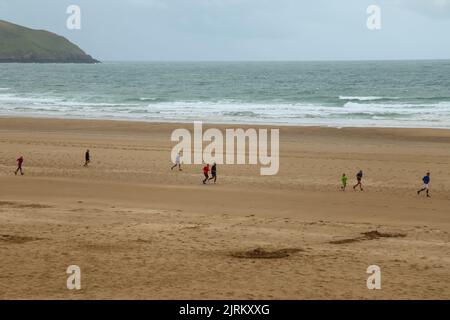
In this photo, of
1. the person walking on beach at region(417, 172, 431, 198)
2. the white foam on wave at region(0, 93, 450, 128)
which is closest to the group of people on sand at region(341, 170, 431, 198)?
the person walking on beach at region(417, 172, 431, 198)

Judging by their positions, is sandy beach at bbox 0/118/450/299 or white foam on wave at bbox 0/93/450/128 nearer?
sandy beach at bbox 0/118/450/299

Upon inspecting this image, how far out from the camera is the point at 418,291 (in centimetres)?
1084

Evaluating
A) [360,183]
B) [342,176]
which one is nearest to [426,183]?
[360,183]

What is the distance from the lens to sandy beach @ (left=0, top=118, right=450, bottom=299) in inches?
439

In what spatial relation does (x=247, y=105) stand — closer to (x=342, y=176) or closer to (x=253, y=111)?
(x=253, y=111)

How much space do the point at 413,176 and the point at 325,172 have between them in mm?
3376

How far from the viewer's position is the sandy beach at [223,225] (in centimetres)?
1114

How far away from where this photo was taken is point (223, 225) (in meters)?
16.3

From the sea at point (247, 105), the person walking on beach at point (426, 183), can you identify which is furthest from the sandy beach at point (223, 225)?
the sea at point (247, 105)

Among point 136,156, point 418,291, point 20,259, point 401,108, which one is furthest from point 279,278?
point 401,108

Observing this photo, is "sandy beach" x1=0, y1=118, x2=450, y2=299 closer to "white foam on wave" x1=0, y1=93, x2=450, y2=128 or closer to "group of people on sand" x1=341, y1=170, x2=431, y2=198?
"group of people on sand" x1=341, y1=170, x2=431, y2=198

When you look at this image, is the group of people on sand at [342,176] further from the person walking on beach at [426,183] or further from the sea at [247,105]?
the sea at [247,105]
